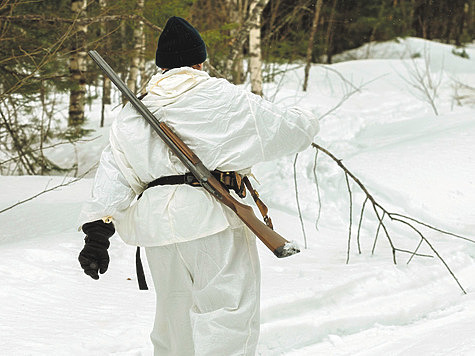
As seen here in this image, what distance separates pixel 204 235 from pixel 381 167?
14.8 feet

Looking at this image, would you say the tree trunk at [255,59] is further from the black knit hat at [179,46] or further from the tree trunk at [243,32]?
the black knit hat at [179,46]

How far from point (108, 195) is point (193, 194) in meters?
0.30

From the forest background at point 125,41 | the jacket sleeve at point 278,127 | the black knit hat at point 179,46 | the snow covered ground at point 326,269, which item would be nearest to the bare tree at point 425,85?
the forest background at point 125,41

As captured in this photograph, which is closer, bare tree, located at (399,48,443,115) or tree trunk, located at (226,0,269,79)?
tree trunk, located at (226,0,269,79)

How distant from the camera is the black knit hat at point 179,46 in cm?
226

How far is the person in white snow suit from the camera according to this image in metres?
2.19

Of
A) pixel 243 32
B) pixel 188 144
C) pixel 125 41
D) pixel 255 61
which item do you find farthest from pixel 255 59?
pixel 188 144

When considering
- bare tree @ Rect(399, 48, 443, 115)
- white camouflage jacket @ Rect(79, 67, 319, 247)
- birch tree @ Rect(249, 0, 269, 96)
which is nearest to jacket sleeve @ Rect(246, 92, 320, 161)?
white camouflage jacket @ Rect(79, 67, 319, 247)

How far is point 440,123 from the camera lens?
7.55m

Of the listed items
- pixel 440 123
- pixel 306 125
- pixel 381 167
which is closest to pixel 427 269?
pixel 381 167

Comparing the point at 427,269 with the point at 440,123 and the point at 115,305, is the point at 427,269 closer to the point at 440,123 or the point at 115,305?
the point at 115,305

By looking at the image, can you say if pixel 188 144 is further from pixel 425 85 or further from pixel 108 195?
pixel 425 85

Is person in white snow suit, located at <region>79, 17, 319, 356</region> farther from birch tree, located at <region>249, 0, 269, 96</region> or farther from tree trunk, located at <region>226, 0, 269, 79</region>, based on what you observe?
birch tree, located at <region>249, 0, 269, 96</region>

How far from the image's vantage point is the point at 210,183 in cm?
216
